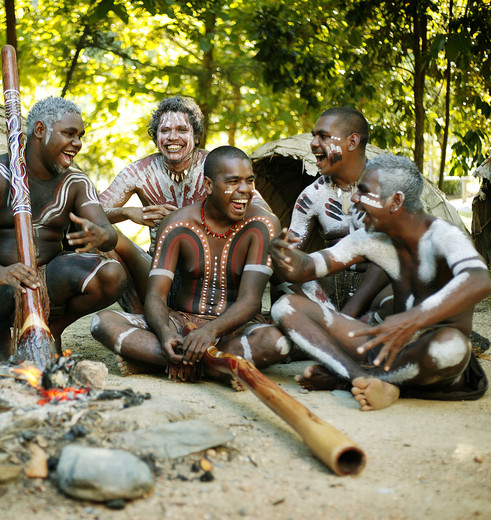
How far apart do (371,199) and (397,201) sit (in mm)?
117

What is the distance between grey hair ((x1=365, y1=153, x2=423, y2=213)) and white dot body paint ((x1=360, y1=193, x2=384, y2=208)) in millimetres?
32

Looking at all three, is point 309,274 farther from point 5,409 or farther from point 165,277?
point 5,409

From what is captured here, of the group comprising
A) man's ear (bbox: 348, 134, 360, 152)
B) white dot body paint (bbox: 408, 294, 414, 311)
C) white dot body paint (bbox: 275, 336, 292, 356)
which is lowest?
white dot body paint (bbox: 275, 336, 292, 356)

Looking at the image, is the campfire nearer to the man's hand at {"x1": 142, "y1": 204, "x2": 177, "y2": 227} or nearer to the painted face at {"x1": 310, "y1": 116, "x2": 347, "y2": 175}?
the man's hand at {"x1": 142, "y1": 204, "x2": 177, "y2": 227}

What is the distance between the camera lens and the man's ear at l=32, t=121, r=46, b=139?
142 inches

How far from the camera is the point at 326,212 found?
4254 millimetres

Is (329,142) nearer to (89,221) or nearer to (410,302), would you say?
(410,302)

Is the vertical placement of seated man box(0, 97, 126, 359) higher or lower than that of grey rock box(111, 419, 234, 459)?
higher

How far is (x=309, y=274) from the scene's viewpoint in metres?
3.24

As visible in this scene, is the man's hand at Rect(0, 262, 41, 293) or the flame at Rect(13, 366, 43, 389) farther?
the man's hand at Rect(0, 262, 41, 293)

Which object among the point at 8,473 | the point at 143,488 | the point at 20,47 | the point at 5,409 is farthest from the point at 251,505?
the point at 20,47

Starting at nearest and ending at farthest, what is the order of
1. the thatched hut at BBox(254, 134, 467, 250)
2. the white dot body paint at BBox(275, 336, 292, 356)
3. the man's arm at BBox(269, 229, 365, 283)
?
the man's arm at BBox(269, 229, 365, 283) → the white dot body paint at BBox(275, 336, 292, 356) → the thatched hut at BBox(254, 134, 467, 250)

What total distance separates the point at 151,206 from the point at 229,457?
221 centimetres

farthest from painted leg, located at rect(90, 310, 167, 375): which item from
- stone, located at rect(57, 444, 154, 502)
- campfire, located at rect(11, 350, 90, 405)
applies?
stone, located at rect(57, 444, 154, 502)
